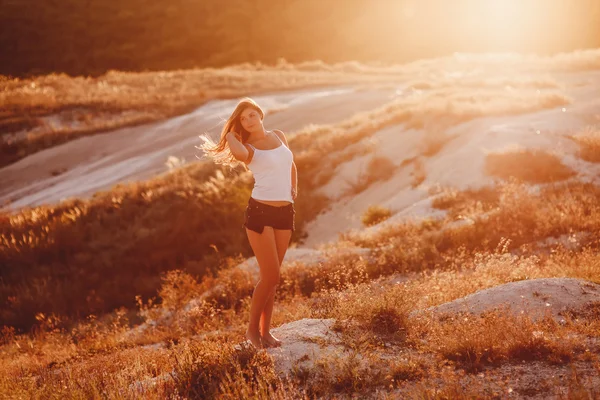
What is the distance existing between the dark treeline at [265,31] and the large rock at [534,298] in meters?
50.3

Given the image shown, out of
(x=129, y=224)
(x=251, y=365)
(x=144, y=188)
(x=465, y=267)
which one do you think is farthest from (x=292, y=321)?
(x=144, y=188)

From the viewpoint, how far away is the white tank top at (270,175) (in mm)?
5230

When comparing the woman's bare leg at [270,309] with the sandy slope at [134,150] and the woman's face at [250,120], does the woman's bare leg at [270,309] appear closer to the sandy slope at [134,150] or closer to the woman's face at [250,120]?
the woman's face at [250,120]

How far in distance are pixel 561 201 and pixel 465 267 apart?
Result: 9.47 ft

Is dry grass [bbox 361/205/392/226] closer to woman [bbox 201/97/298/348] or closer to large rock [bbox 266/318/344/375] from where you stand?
large rock [bbox 266/318/344/375]

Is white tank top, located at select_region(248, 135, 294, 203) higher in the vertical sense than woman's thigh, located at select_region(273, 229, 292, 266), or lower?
higher

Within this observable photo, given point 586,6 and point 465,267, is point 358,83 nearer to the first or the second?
point 465,267

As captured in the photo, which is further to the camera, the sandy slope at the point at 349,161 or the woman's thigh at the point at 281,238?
the sandy slope at the point at 349,161

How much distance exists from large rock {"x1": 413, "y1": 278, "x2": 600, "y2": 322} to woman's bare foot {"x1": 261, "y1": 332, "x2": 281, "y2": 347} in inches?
64.2

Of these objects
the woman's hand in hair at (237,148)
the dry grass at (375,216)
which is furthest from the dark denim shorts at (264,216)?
the dry grass at (375,216)

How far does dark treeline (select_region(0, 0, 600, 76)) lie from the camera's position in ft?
185

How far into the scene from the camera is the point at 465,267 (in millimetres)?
8055

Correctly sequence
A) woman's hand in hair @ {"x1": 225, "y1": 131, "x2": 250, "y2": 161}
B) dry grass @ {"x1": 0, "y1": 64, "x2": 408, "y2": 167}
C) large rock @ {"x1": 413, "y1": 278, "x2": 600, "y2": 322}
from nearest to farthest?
woman's hand in hair @ {"x1": 225, "y1": 131, "x2": 250, "y2": 161}, large rock @ {"x1": 413, "y1": 278, "x2": 600, "y2": 322}, dry grass @ {"x1": 0, "y1": 64, "x2": 408, "y2": 167}

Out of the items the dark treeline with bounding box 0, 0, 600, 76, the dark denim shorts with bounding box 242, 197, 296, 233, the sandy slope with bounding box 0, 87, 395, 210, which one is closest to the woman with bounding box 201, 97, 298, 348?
the dark denim shorts with bounding box 242, 197, 296, 233
